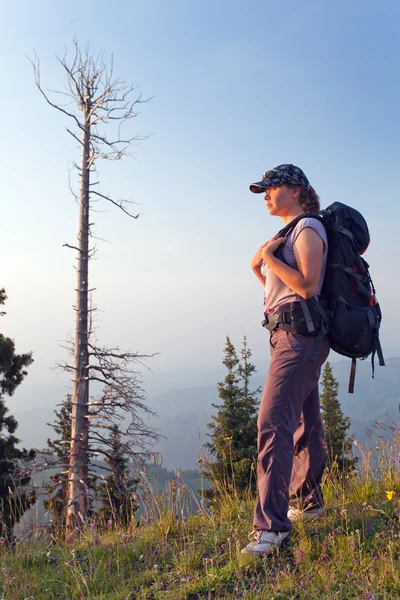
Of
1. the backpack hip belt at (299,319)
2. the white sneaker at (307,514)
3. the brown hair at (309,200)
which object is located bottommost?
the white sneaker at (307,514)

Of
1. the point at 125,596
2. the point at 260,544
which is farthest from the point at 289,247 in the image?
the point at 125,596

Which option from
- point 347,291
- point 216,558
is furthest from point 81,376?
point 347,291

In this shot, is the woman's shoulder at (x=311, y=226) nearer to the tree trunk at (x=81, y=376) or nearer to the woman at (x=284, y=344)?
the woman at (x=284, y=344)

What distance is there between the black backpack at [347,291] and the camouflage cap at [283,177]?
0.27 metres

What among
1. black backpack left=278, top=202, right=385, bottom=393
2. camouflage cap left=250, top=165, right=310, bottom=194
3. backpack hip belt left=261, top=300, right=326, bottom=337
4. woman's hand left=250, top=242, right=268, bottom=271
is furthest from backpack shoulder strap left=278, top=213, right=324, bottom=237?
backpack hip belt left=261, top=300, right=326, bottom=337

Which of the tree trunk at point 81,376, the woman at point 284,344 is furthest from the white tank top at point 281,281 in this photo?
the tree trunk at point 81,376

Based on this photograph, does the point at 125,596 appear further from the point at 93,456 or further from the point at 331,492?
the point at 93,456

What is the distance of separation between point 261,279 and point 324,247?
586mm

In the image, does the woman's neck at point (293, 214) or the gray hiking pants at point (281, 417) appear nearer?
the gray hiking pants at point (281, 417)

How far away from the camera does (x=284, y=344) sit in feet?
10.3

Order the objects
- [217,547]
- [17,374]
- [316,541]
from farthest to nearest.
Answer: [17,374] → [217,547] → [316,541]

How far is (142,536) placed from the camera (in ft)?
12.6

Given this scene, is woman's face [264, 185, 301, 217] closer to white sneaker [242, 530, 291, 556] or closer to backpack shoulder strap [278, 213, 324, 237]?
backpack shoulder strap [278, 213, 324, 237]

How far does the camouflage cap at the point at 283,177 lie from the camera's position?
330 cm
